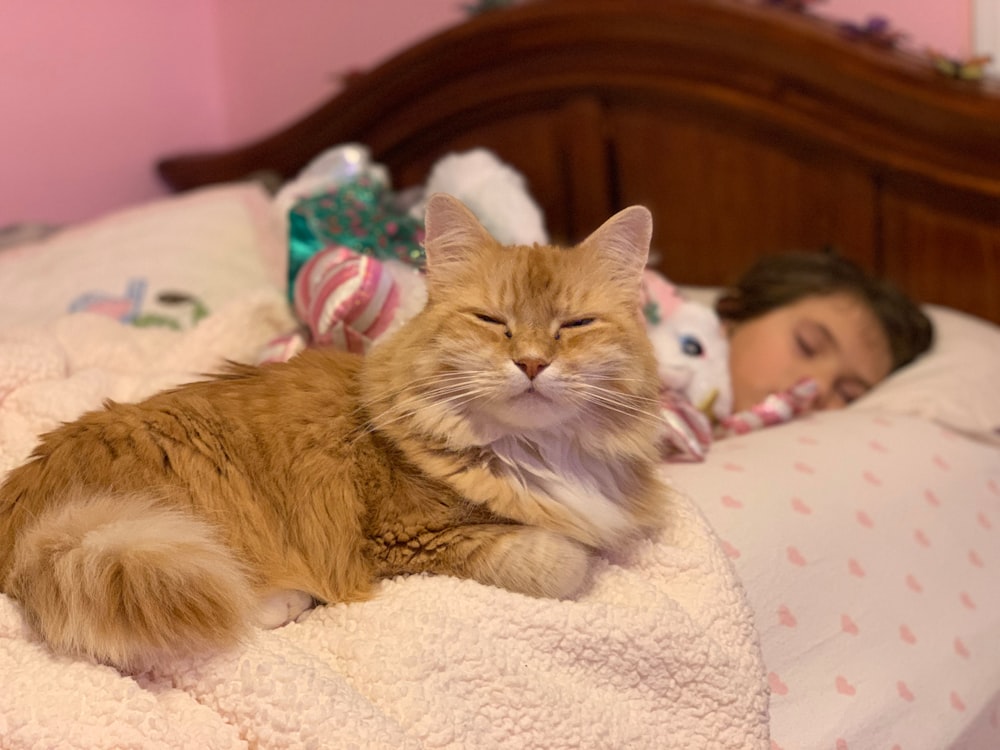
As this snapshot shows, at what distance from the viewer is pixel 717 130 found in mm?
2139

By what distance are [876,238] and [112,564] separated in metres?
1.70

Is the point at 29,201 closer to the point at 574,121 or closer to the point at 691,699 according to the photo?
the point at 574,121

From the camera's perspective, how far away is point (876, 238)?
201 centimetres

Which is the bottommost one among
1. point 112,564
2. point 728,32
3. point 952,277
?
point 952,277

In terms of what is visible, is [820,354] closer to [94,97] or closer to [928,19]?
[928,19]

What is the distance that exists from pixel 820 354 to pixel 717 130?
0.64 metres

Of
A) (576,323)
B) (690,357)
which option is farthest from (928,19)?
(576,323)

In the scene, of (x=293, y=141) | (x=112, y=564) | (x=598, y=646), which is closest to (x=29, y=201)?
(x=293, y=141)

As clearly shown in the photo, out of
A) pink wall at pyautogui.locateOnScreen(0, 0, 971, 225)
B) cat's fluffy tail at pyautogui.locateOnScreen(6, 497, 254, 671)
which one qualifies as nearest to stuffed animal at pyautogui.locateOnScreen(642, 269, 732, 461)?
cat's fluffy tail at pyautogui.locateOnScreen(6, 497, 254, 671)

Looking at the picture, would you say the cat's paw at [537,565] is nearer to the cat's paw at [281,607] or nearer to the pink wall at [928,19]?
the cat's paw at [281,607]

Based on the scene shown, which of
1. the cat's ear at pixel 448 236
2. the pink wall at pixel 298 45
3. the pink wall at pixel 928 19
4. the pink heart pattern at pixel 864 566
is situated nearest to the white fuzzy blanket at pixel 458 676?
the pink heart pattern at pixel 864 566

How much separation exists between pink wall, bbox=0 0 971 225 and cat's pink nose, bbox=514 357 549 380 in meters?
2.01

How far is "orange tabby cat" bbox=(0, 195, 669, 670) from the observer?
1007 mm

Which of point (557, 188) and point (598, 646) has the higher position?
point (557, 188)
